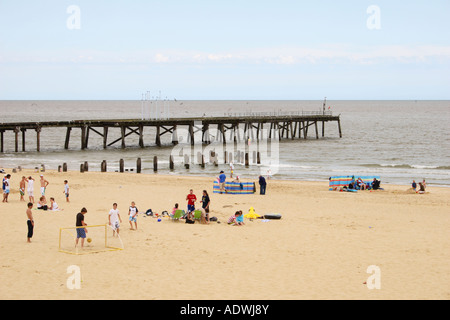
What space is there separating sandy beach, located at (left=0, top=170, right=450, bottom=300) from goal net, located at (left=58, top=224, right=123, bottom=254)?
0.26m

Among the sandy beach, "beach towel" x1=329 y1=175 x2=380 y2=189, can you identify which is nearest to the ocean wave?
"beach towel" x1=329 y1=175 x2=380 y2=189

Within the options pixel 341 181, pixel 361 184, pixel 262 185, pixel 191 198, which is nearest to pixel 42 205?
pixel 191 198

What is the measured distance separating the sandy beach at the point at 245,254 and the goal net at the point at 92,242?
0.87 feet

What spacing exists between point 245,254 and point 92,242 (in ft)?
14.4

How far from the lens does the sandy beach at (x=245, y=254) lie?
11.5 m

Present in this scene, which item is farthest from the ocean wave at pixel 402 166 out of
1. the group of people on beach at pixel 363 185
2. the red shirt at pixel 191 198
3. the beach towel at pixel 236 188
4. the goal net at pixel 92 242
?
the goal net at pixel 92 242

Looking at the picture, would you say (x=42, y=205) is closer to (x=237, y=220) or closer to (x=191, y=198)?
(x=191, y=198)

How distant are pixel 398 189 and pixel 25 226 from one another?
20.0 meters

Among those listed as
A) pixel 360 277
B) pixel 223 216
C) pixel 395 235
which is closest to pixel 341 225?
pixel 395 235

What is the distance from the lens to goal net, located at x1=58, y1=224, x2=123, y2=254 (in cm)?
1431

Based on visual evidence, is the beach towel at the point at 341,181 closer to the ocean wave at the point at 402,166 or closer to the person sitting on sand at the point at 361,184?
the person sitting on sand at the point at 361,184

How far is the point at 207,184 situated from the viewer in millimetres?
30266

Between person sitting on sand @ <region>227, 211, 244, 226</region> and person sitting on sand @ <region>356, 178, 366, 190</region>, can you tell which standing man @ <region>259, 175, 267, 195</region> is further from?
person sitting on sand @ <region>227, 211, 244, 226</region>

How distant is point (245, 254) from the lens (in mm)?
14320
